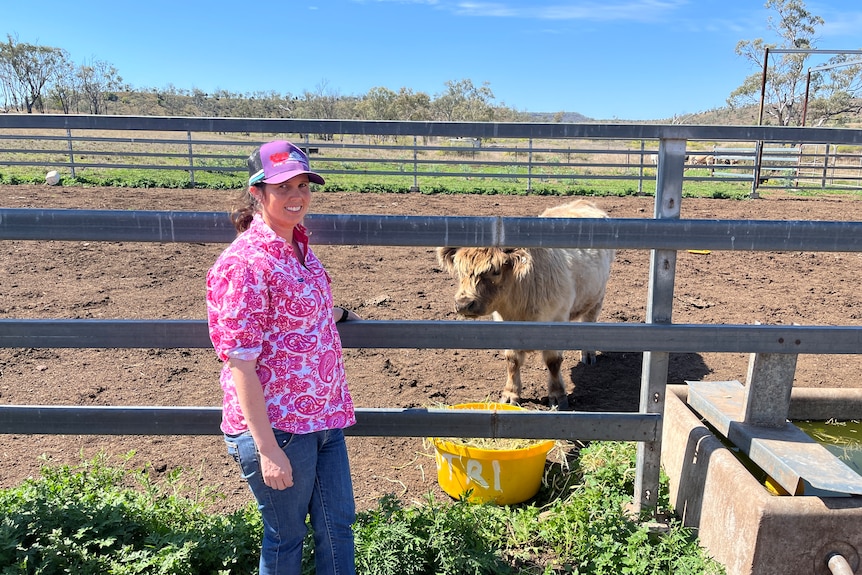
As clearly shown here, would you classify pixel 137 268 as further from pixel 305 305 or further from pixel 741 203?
pixel 741 203

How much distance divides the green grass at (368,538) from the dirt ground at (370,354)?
67cm

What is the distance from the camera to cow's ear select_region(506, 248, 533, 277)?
15.8 feet

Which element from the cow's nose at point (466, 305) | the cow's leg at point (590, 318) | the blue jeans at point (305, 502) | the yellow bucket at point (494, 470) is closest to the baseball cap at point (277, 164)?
the blue jeans at point (305, 502)

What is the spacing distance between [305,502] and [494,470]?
1587 mm

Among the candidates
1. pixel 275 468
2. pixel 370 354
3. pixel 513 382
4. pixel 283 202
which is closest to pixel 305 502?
pixel 275 468

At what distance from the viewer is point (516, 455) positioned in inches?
130

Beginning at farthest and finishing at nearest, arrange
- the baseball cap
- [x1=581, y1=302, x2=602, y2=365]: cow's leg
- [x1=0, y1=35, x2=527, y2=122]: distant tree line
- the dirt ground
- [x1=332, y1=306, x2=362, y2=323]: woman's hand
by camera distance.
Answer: [x1=0, y1=35, x2=527, y2=122]: distant tree line
[x1=581, y1=302, x2=602, y2=365]: cow's leg
the dirt ground
[x1=332, y1=306, x2=362, y2=323]: woman's hand
the baseball cap

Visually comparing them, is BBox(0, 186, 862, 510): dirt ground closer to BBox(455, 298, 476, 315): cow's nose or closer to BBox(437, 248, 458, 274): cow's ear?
BBox(455, 298, 476, 315): cow's nose

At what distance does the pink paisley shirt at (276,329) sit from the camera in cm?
179

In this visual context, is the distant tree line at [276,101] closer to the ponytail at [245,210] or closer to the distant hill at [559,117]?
the distant hill at [559,117]

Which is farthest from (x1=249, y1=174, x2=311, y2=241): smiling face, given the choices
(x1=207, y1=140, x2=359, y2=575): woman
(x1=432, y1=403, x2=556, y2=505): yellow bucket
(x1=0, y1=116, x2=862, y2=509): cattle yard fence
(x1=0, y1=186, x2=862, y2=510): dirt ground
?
(x1=0, y1=186, x2=862, y2=510): dirt ground

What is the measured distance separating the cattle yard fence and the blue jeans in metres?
0.48

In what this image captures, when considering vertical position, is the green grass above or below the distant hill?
below

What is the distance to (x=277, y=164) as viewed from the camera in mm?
1938
